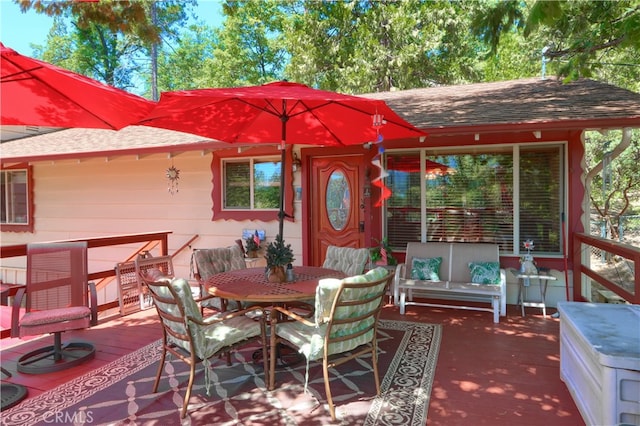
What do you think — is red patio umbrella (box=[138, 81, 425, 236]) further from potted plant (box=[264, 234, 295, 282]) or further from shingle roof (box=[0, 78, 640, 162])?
shingle roof (box=[0, 78, 640, 162])

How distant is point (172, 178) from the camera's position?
6980mm

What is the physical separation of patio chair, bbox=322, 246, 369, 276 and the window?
7.94 meters

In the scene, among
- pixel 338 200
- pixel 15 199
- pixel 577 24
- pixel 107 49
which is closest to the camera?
pixel 577 24

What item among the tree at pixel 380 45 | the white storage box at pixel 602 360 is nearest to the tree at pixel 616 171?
the tree at pixel 380 45

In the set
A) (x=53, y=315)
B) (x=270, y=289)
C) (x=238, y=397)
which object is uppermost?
(x=270, y=289)

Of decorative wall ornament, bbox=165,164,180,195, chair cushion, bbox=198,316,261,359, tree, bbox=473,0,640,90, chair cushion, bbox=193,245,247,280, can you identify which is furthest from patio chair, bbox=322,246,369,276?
decorative wall ornament, bbox=165,164,180,195

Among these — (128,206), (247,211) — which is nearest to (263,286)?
(247,211)

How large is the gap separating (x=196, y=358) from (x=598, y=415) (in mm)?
2525

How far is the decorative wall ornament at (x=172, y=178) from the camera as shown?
6.97 m

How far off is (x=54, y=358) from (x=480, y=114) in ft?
18.0

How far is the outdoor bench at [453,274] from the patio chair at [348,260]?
1.13 metres

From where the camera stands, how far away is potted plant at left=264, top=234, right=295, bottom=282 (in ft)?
11.2

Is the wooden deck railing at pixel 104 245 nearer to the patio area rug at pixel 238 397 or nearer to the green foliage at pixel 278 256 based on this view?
the patio area rug at pixel 238 397

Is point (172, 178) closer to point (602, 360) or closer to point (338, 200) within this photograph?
point (338, 200)
